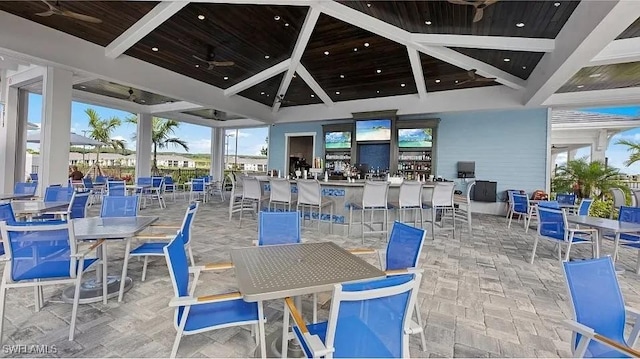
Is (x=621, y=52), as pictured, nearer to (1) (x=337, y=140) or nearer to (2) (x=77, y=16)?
(1) (x=337, y=140)

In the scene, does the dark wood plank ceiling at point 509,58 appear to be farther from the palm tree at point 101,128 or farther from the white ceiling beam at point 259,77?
the palm tree at point 101,128

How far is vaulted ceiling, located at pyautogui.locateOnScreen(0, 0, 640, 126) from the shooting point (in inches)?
198

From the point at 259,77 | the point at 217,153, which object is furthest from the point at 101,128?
the point at 259,77

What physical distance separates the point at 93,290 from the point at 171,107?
9.50 meters

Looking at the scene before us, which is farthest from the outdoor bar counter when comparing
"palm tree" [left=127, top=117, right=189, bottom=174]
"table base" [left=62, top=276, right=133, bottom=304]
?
"palm tree" [left=127, top=117, right=189, bottom=174]

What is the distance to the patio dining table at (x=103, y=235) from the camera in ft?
8.13

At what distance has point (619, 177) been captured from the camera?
316 inches

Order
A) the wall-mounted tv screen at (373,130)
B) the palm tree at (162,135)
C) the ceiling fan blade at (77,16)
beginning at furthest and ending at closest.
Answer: the palm tree at (162,135) < the wall-mounted tv screen at (373,130) < the ceiling fan blade at (77,16)

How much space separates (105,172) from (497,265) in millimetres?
14005

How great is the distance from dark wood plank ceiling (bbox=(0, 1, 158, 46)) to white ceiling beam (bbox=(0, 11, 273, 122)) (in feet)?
0.62

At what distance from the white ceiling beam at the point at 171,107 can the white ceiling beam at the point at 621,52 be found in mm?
10805

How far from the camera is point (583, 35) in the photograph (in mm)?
4062

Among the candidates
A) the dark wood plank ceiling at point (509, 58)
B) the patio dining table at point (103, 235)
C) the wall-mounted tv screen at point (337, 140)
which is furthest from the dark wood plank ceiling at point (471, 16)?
the wall-mounted tv screen at point (337, 140)

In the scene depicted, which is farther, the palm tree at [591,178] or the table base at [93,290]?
the palm tree at [591,178]
